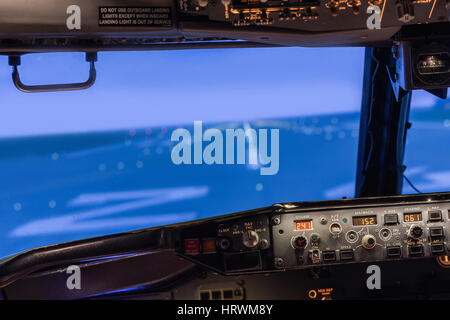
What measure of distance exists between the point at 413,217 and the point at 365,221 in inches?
9.2

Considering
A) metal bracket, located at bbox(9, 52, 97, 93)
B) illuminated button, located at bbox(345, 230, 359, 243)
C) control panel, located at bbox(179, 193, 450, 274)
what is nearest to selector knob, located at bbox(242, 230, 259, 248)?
control panel, located at bbox(179, 193, 450, 274)

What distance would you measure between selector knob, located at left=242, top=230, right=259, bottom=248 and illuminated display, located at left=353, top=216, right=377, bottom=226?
1.56 ft

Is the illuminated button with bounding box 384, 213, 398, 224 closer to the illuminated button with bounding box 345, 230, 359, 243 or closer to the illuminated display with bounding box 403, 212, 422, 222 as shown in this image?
the illuminated display with bounding box 403, 212, 422, 222

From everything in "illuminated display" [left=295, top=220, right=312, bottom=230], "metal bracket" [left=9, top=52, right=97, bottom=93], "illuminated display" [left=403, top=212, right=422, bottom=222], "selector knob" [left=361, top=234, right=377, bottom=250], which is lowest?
"selector knob" [left=361, top=234, right=377, bottom=250]

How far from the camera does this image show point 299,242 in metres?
2.25

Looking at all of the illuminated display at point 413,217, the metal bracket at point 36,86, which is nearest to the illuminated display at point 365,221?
the illuminated display at point 413,217

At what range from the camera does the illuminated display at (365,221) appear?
229cm

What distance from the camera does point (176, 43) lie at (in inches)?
91.7

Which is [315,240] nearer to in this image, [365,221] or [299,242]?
[299,242]

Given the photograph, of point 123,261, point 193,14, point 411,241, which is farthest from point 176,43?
point 411,241

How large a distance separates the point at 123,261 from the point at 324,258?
962 mm

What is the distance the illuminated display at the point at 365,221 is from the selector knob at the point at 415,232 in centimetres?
17

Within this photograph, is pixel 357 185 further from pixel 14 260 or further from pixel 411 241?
pixel 14 260

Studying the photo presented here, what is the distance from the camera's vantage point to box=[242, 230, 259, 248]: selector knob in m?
2.24
